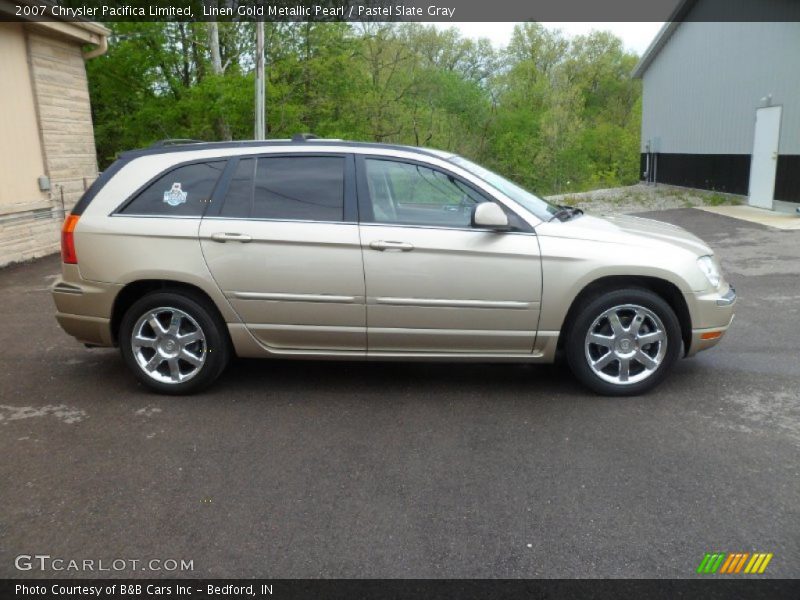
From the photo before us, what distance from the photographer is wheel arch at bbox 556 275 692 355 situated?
4781 millimetres

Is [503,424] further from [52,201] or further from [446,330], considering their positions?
[52,201]

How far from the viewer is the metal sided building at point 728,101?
53.5 feet

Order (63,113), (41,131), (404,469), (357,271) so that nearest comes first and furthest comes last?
(404,469) < (357,271) < (41,131) < (63,113)

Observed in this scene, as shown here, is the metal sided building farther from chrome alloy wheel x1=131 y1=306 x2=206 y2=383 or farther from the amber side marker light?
chrome alloy wheel x1=131 y1=306 x2=206 y2=383

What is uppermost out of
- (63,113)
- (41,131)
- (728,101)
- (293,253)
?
(728,101)

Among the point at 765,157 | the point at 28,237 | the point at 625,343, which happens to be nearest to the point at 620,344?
the point at 625,343

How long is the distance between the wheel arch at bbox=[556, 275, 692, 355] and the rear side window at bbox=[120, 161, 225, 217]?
2.73 meters

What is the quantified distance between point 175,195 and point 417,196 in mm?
1768

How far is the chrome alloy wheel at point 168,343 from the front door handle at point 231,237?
629 millimetres

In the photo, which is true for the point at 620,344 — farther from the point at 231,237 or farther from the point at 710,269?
the point at 231,237

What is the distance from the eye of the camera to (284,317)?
4832 millimetres

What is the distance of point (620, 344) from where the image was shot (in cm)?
477

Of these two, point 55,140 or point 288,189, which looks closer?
point 288,189
